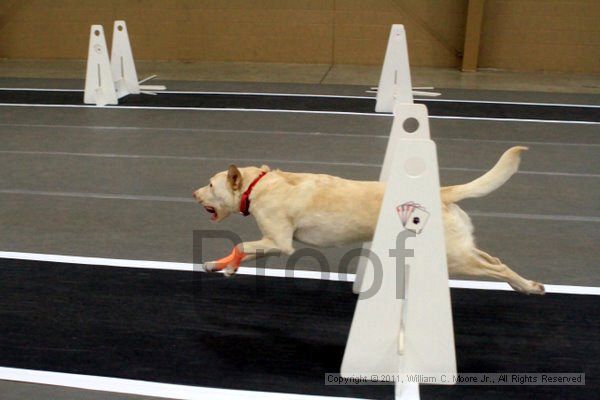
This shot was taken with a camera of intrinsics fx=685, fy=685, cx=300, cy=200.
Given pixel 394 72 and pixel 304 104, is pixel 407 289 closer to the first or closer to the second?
pixel 394 72

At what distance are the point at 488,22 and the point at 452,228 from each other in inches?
382

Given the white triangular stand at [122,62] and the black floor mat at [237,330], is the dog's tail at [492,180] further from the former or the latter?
the white triangular stand at [122,62]

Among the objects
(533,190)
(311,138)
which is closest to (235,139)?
(311,138)

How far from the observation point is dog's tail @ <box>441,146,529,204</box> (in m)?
3.05

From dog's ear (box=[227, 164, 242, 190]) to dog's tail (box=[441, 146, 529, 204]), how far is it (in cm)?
100

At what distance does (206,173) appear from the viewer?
611 centimetres

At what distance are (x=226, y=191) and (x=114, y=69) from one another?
21.6 feet

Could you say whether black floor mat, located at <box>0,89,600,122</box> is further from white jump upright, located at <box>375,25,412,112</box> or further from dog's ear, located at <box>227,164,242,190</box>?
dog's ear, located at <box>227,164,242,190</box>

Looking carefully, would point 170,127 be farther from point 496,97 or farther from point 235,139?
point 496,97

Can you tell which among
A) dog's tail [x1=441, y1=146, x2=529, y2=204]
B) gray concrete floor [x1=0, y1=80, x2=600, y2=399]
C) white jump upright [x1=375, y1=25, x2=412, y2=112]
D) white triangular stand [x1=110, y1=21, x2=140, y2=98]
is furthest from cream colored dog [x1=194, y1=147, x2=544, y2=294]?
white triangular stand [x1=110, y1=21, x2=140, y2=98]

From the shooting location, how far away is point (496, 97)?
32.2ft

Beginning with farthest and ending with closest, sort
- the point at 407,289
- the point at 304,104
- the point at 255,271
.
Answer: the point at 304,104, the point at 255,271, the point at 407,289

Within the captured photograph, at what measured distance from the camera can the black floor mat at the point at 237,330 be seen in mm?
2988

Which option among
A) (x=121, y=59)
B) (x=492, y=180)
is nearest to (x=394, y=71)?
(x=121, y=59)
